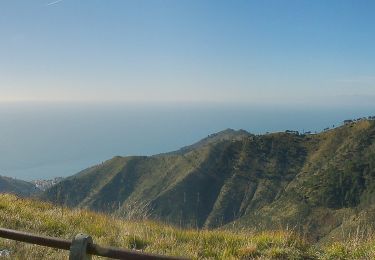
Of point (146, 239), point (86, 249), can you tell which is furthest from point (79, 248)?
point (146, 239)

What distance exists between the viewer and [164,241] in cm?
641

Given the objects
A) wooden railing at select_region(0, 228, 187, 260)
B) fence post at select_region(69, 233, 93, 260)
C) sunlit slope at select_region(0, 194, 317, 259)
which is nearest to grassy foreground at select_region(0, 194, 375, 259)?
sunlit slope at select_region(0, 194, 317, 259)

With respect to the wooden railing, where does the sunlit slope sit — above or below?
below

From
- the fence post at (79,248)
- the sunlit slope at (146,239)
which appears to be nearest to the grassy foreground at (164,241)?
the sunlit slope at (146,239)

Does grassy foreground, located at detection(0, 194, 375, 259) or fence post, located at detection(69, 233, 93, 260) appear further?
grassy foreground, located at detection(0, 194, 375, 259)

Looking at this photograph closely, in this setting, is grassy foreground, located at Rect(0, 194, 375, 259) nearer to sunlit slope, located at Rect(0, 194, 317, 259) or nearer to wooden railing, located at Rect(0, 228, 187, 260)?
sunlit slope, located at Rect(0, 194, 317, 259)

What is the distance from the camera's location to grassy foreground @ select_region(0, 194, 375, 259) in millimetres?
5719

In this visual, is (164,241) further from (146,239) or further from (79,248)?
(79,248)

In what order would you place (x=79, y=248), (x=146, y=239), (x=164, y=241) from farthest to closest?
(x=146, y=239)
(x=164, y=241)
(x=79, y=248)

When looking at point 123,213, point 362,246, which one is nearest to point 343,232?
point 362,246

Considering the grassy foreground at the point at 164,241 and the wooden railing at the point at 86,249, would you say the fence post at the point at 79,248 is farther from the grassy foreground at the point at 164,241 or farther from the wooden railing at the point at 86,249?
the grassy foreground at the point at 164,241

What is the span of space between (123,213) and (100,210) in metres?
1.59

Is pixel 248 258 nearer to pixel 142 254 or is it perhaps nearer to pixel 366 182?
pixel 142 254

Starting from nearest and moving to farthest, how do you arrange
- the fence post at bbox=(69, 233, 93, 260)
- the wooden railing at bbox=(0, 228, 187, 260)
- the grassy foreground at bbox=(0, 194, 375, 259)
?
the wooden railing at bbox=(0, 228, 187, 260) → the fence post at bbox=(69, 233, 93, 260) → the grassy foreground at bbox=(0, 194, 375, 259)
